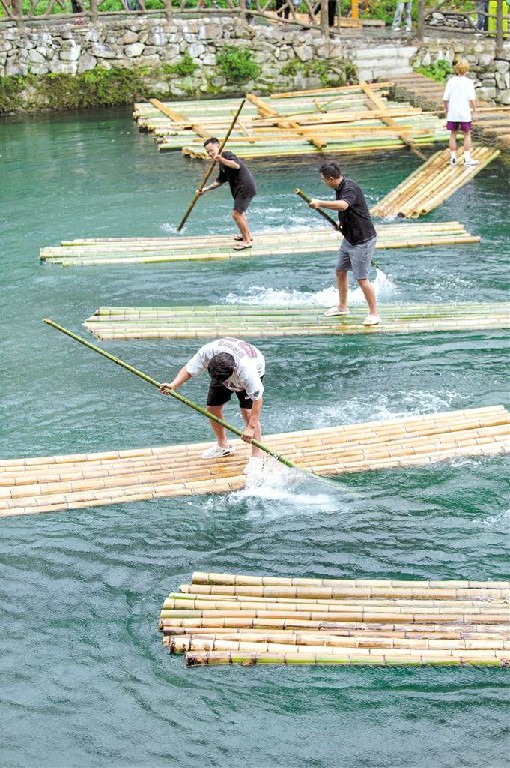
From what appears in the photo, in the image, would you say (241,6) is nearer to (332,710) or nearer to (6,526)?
(6,526)

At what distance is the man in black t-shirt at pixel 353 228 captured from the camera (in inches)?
524

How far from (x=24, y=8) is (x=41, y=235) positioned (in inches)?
648

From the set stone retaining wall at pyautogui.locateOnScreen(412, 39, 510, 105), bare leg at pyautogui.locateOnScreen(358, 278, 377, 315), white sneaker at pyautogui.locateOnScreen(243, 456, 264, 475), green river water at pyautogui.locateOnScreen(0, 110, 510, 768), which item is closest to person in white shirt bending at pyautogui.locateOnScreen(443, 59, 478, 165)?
green river water at pyautogui.locateOnScreen(0, 110, 510, 768)

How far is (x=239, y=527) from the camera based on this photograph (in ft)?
33.7

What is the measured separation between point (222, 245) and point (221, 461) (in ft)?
24.5

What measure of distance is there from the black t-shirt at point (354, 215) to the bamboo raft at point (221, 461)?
307cm

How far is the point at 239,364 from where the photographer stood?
33.3 ft

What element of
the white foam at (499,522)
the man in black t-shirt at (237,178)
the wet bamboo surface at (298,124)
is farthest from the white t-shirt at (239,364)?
the wet bamboo surface at (298,124)

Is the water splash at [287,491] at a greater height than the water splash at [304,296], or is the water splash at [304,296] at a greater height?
the water splash at [304,296]

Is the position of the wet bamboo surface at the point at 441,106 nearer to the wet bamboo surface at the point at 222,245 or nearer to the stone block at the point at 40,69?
the wet bamboo surface at the point at 222,245

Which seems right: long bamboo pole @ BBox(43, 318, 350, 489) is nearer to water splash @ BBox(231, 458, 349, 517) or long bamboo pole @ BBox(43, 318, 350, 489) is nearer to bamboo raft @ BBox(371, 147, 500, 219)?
water splash @ BBox(231, 458, 349, 517)

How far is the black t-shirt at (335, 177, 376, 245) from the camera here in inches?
533

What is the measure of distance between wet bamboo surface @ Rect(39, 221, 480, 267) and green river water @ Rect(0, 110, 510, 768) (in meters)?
0.27

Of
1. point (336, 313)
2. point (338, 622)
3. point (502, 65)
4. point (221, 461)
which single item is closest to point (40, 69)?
point (502, 65)
